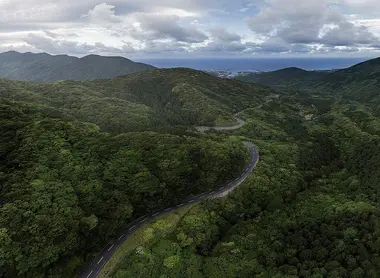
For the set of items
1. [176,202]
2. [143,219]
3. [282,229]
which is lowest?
[282,229]

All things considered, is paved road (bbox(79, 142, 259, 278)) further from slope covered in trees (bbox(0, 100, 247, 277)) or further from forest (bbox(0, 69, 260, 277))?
slope covered in trees (bbox(0, 100, 247, 277))

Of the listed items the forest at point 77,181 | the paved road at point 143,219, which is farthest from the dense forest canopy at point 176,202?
the paved road at point 143,219

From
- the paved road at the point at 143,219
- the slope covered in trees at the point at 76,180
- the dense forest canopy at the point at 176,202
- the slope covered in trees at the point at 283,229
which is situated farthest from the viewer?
the slope covered in trees at the point at 283,229

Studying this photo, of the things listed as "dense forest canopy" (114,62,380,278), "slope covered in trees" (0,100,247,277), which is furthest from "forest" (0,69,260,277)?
"dense forest canopy" (114,62,380,278)

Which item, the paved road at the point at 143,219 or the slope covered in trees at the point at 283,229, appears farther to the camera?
the slope covered in trees at the point at 283,229

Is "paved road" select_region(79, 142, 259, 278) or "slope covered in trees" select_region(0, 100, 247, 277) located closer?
"slope covered in trees" select_region(0, 100, 247, 277)

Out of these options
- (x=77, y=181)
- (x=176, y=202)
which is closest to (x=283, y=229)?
(x=176, y=202)

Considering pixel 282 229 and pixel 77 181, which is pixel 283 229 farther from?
pixel 77 181

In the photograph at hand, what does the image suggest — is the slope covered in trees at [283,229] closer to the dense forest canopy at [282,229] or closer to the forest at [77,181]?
the dense forest canopy at [282,229]

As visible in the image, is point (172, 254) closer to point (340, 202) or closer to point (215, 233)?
point (215, 233)
